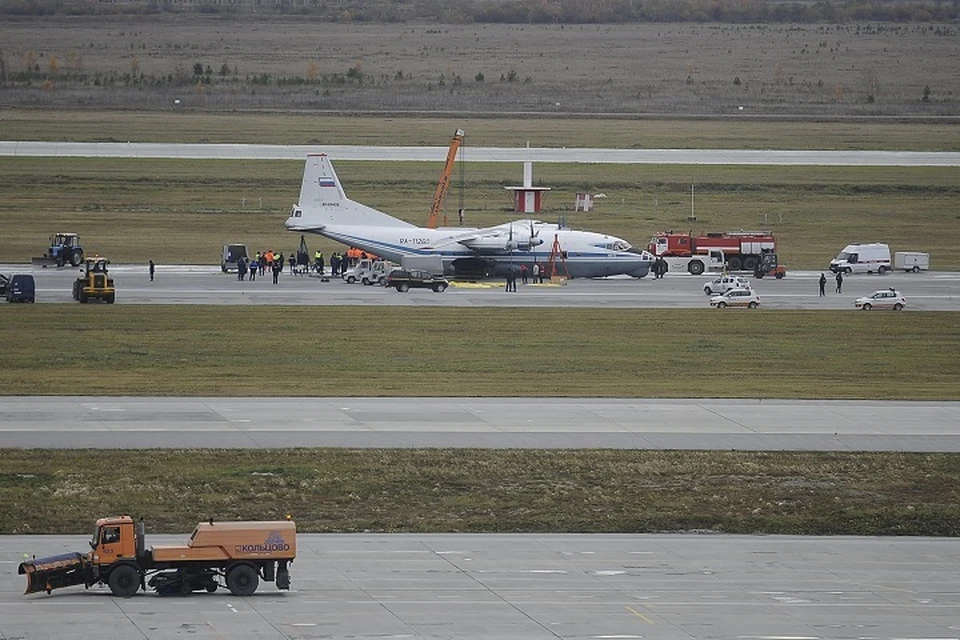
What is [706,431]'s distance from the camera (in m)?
47.1

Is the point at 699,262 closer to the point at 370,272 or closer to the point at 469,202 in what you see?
the point at 370,272

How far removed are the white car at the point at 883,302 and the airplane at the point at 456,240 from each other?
635 inches

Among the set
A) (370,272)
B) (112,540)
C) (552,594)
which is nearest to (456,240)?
(370,272)

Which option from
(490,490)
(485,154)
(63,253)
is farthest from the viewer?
(485,154)

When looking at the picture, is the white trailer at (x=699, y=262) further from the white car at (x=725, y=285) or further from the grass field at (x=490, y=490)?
the grass field at (x=490, y=490)

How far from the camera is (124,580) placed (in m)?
30.5

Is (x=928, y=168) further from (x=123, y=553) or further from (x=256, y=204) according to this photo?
(x=123, y=553)

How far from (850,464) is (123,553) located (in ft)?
72.4

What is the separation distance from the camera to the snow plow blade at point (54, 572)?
2994 cm

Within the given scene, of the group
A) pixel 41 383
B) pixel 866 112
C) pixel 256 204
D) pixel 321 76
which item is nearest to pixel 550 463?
pixel 41 383

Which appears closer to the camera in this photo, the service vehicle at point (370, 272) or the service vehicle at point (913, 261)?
the service vehicle at point (370, 272)

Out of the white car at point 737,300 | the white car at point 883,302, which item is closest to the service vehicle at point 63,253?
the white car at point 737,300

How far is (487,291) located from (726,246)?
18.0 meters

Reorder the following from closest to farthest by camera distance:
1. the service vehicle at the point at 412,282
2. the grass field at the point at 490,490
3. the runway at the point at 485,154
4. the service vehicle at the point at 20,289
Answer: the grass field at the point at 490,490 < the service vehicle at the point at 20,289 < the service vehicle at the point at 412,282 < the runway at the point at 485,154
